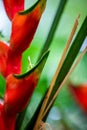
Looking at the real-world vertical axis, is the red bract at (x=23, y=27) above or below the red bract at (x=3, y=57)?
above

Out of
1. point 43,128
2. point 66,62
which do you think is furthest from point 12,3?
point 43,128

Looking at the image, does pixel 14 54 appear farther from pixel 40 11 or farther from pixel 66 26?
pixel 66 26

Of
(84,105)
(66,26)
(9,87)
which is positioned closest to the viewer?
(9,87)

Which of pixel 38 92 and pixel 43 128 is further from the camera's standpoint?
pixel 38 92

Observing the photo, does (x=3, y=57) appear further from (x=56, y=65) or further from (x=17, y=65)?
(x=56, y=65)

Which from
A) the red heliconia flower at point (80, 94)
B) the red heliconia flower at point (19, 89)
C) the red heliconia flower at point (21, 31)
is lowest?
the red heliconia flower at point (80, 94)

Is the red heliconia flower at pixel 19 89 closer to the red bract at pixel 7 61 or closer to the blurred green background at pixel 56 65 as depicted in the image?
the red bract at pixel 7 61

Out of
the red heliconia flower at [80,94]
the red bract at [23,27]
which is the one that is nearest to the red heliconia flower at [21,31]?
the red bract at [23,27]
